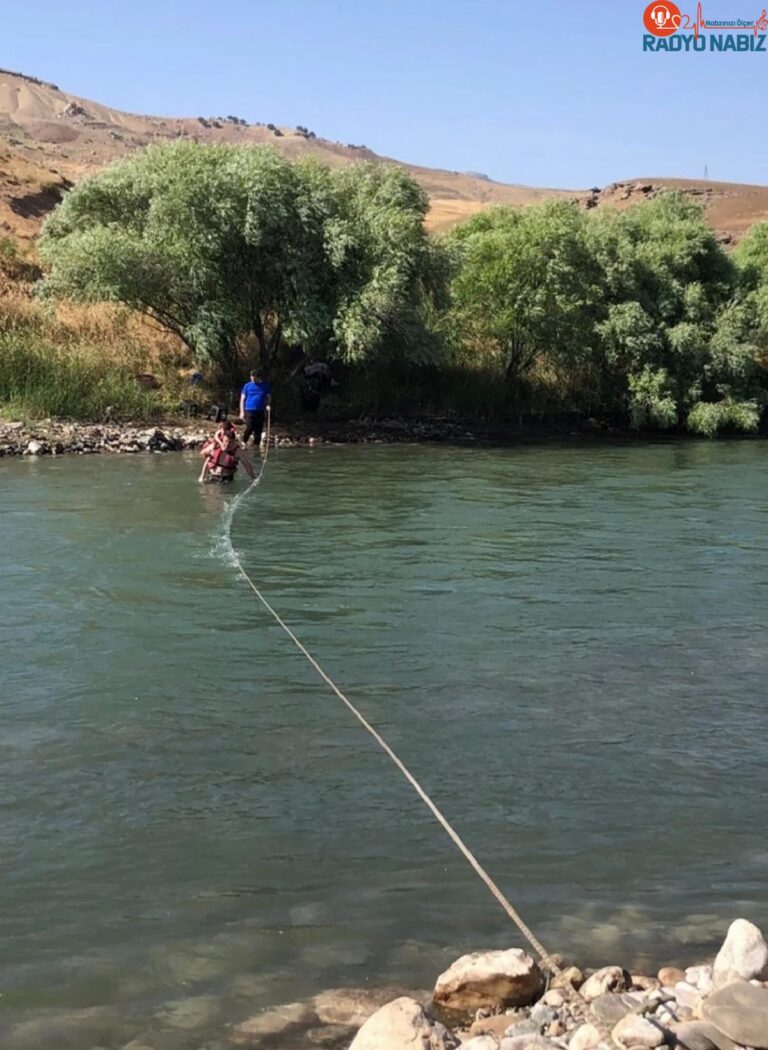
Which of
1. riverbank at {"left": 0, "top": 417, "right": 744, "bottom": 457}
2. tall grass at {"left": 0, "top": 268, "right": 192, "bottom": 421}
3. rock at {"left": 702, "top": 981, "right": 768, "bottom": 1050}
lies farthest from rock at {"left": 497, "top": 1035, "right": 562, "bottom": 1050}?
tall grass at {"left": 0, "top": 268, "right": 192, "bottom": 421}

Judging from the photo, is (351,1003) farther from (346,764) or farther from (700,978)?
(346,764)

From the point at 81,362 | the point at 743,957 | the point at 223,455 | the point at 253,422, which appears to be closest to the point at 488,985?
the point at 743,957

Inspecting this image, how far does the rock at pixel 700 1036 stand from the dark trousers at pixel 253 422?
82.1ft

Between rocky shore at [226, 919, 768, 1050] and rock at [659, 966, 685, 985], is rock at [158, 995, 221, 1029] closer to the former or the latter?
rocky shore at [226, 919, 768, 1050]

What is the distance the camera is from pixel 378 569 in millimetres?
14844

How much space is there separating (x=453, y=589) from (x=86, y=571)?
4787 mm

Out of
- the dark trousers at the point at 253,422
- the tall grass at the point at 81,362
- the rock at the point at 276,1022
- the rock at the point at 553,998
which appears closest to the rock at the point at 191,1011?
the rock at the point at 276,1022

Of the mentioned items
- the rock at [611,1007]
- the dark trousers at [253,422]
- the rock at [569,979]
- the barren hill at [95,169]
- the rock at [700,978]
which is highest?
the barren hill at [95,169]

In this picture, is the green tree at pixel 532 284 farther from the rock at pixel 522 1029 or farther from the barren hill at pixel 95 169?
the rock at pixel 522 1029

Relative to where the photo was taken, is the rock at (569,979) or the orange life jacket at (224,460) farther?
the orange life jacket at (224,460)

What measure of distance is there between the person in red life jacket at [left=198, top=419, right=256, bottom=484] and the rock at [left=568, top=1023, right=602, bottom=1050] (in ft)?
59.3

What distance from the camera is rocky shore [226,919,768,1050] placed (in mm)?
4285

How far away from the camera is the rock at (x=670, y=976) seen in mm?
4984

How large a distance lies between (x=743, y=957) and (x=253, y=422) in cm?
2517
